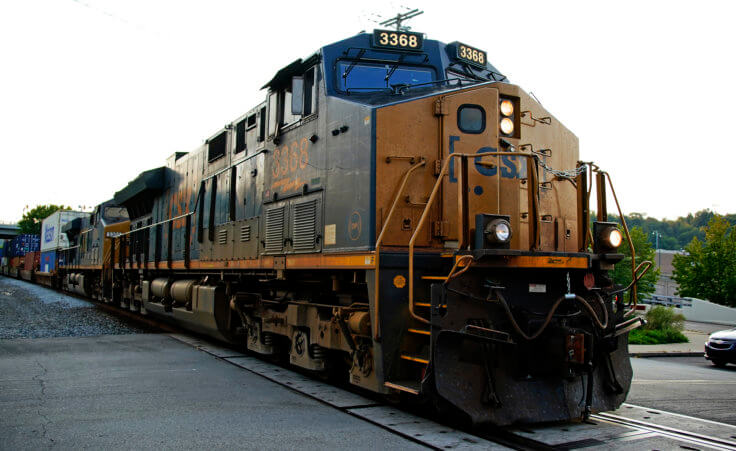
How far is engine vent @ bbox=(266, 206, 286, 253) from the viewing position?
26.1ft

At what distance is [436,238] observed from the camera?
6043 mm

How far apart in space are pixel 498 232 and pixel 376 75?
2.73 metres

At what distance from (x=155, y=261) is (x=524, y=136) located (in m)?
10.5

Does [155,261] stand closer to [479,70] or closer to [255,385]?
[255,385]

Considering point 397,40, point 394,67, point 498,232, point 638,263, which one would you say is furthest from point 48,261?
point 498,232

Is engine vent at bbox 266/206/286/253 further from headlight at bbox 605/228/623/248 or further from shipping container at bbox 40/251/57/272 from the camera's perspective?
shipping container at bbox 40/251/57/272

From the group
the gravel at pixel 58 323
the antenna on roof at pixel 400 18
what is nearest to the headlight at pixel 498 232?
the gravel at pixel 58 323

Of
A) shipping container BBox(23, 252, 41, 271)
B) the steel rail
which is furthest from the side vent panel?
shipping container BBox(23, 252, 41, 271)

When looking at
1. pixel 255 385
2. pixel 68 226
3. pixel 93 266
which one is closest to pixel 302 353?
pixel 255 385

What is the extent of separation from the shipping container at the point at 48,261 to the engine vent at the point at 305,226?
101 feet

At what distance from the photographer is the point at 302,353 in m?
7.71

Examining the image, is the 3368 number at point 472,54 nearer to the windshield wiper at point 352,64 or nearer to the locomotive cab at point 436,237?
the locomotive cab at point 436,237

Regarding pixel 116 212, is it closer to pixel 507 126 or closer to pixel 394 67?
pixel 394 67

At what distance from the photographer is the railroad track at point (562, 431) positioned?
199 inches
